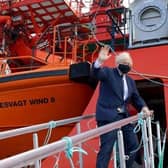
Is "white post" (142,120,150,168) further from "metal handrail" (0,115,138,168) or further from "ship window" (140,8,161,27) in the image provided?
"ship window" (140,8,161,27)

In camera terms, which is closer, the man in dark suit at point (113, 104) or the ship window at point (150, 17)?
the man in dark suit at point (113, 104)

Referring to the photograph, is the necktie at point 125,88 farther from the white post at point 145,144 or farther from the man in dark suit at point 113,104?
the white post at point 145,144

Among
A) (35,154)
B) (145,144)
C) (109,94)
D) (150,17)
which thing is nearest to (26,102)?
(150,17)

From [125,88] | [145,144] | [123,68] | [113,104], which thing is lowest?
[145,144]

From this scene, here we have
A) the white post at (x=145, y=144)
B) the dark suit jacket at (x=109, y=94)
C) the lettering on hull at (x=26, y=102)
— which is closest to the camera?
the white post at (x=145, y=144)

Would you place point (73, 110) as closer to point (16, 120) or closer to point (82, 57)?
point (16, 120)

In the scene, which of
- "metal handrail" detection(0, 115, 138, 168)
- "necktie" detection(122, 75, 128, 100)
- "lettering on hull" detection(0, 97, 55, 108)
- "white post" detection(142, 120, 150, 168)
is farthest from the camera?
"lettering on hull" detection(0, 97, 55, 108)

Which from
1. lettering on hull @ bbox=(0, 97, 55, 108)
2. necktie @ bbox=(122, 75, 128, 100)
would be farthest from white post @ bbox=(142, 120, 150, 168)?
lettering on hull @ bbox=(0, 97, 55, 108)

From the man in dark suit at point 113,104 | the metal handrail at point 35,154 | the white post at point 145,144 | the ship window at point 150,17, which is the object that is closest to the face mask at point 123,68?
the man in dark suit at point 113,104

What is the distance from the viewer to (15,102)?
6348 mm

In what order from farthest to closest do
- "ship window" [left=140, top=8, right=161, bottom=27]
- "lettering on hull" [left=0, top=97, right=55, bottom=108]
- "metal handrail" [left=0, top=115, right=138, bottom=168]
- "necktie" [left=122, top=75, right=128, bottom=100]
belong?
1. "lettering on hull" [left=0, top=97, right=55, bottom=108]
2. "ship window" [left=140, top=8, right=161, bottom=27]
3. "necktie" [left=122, top=75, right=128, bottom=100]
4. "metal handrail" [left=0, top=115, right=138, bottom=168]

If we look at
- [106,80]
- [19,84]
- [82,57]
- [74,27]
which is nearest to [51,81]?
[19,84]

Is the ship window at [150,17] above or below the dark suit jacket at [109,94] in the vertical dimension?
above

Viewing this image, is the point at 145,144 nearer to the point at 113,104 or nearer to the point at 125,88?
the point at 113,104
